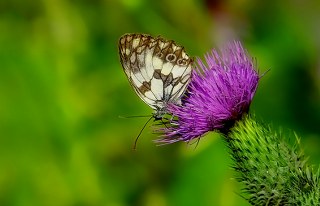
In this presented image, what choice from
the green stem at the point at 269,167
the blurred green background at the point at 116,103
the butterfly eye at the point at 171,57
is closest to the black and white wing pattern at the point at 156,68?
the butterfly eye at the point at 171,57

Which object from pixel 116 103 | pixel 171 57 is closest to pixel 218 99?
pixel 171 57

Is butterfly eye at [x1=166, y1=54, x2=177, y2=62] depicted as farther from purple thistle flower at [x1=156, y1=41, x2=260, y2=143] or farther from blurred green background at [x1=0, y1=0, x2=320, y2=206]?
blurred green background at [x1=0, y1=0, x2=320, y2=206]

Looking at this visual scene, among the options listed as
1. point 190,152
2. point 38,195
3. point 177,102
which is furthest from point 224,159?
point 177,102

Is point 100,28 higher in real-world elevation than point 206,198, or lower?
higher

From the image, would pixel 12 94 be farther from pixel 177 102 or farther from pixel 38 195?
pixel 177 102

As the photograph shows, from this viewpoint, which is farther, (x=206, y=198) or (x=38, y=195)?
(x=38, y=195)

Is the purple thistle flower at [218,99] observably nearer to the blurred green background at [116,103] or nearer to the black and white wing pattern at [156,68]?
the black and white wing pattern at [156,68]
